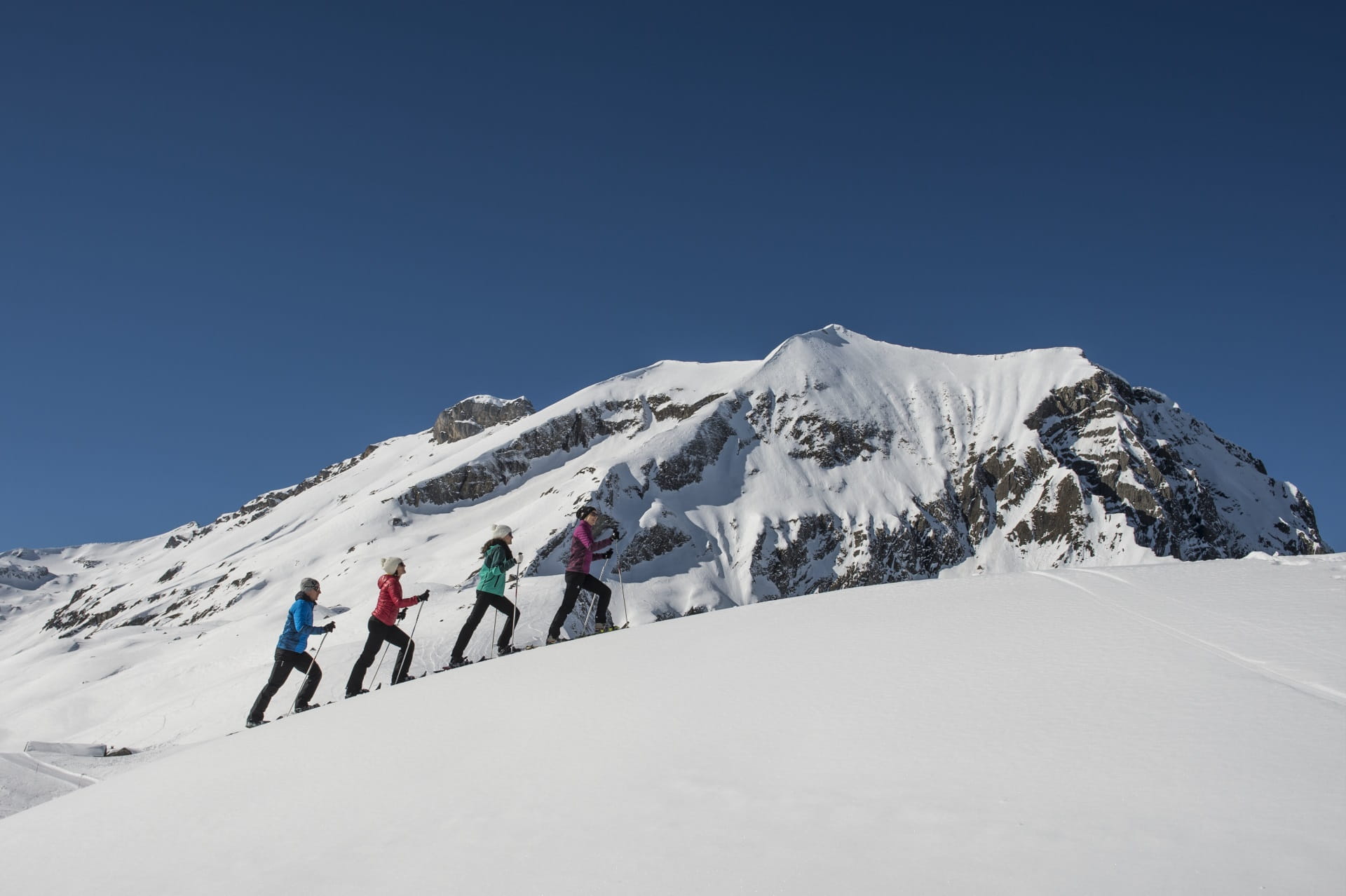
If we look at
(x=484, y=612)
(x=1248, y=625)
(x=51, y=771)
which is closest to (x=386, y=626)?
(x=484, y=612)

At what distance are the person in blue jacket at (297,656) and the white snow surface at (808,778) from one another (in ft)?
11.6

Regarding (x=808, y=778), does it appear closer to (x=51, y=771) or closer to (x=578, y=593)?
(x=578, y=593)

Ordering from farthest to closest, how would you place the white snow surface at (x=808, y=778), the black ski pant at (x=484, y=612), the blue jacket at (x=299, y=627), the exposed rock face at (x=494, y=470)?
the exposed rock face at (x=494, y=470) < the black ski pant at (x=484, y=612) < the blue jacket at (x=299, y=627) < the white snow surface at (x=808, y=778)

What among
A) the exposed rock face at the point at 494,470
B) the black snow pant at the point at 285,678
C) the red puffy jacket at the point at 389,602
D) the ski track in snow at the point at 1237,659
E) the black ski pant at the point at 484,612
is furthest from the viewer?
the exposed rock face at the point at 494,470

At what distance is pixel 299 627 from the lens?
11.7 meters

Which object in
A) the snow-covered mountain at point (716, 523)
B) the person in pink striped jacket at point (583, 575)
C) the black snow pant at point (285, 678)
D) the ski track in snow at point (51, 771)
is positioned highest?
the snow-covered mountain at point (716, 523)

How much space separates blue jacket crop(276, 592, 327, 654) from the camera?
1141cm

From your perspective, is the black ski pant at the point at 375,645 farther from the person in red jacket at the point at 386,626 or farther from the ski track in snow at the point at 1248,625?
the ski track in snow at the point at 1248,625

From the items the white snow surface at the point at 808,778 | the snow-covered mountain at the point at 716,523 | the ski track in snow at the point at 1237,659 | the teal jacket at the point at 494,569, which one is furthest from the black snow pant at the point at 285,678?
the snow-covered mountain at the point at 716,523

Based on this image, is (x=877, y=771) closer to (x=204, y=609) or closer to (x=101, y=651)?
(x=101, y=651)

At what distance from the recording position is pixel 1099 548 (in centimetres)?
18150

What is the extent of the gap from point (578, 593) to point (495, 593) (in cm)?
130

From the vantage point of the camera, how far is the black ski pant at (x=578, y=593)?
12797mm

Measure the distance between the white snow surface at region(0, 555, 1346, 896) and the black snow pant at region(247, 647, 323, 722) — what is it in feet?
12.6
